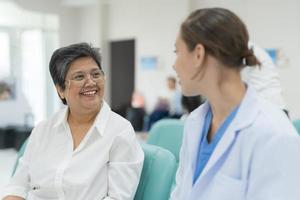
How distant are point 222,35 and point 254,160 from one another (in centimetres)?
34

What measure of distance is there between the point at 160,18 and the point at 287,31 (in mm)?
2756

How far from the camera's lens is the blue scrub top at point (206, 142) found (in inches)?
43.6

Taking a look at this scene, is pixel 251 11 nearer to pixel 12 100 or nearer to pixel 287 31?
pixel 287 31

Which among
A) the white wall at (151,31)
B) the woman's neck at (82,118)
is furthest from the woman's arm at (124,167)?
the white wall at (151,31)

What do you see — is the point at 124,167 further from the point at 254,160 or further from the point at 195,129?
the point at 254,160

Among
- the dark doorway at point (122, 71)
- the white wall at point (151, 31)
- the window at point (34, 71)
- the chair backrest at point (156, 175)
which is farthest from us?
the dark doorway at point (122, 71)

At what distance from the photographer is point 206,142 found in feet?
3.97

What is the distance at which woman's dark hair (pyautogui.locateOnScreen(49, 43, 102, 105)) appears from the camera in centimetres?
164

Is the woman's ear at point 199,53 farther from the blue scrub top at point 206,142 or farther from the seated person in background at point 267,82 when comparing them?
the seated person in background at point 267,82

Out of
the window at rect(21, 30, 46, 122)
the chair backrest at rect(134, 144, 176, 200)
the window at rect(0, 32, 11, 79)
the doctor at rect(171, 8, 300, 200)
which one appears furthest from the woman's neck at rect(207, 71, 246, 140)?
the window at rect(21, 30, 46, 122)

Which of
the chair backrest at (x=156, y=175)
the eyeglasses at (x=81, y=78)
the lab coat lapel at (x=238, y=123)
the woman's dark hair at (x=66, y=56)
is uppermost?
the woman's dark hair at (x=66, y=56)

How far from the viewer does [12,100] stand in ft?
26.3

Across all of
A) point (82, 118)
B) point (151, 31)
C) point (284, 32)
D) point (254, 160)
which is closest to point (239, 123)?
point (254, 160)

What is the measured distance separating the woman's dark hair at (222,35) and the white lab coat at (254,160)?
113 mm
